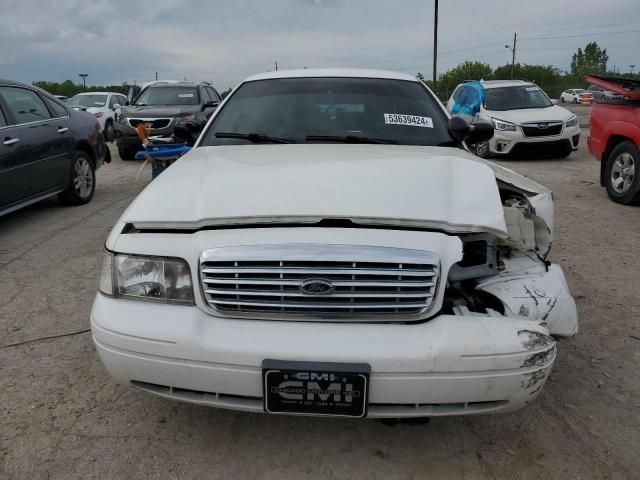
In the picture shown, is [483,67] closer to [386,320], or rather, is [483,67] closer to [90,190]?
[90,190]

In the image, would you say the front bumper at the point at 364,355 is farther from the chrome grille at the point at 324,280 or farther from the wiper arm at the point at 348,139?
the wiper arm at the point at 348,139

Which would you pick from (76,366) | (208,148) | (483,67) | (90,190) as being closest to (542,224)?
(208,148)

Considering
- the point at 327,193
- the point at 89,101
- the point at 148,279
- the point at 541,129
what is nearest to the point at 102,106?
the point at 89,101

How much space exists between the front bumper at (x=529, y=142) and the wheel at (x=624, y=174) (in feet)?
11.6

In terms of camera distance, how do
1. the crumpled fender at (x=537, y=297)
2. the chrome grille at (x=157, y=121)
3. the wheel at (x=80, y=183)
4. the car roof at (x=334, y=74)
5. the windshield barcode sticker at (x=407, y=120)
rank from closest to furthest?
the crumpled fender at (x=537, y=297), the windshield barcode sticker at (x=407, y=120), the car roof at (x=334, y=74), the wheel at (x=80, y=183), the chrome grille at (x=157, y=121)

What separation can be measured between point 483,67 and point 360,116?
6683 cm

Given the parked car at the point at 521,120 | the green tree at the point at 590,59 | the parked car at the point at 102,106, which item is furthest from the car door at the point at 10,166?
the green tree at the point at 590,59

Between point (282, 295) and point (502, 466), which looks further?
point (502, 466)

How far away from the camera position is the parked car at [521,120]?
1058 centimetres

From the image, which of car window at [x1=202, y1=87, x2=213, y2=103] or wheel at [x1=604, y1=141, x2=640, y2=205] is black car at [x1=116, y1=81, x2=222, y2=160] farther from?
wheel at [x1=604, y1=141, x2=640, y2=205]

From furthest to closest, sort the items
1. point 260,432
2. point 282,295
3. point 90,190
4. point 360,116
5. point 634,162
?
point 90,190
point 634,162
point 360,116
point 260,432
point 282,295

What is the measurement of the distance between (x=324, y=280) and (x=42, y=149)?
5254 millimetres

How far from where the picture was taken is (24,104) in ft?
19.8

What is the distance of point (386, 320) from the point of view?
79.1 inches
